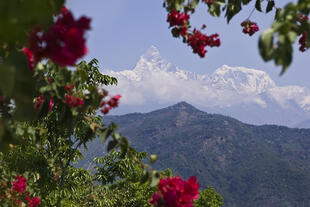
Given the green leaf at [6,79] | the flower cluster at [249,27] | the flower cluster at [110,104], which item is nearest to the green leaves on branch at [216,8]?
the flower cluster at [249,27]

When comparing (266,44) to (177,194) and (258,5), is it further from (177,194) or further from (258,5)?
(258,5)

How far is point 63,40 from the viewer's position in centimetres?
136

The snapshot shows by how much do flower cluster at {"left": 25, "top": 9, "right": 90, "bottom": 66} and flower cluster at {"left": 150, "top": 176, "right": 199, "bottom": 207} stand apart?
122 centimetres

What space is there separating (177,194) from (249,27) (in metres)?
2.67

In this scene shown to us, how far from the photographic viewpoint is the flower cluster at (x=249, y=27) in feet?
13.3

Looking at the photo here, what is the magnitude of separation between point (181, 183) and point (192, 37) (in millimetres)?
1697

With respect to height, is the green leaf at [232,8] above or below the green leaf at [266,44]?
above

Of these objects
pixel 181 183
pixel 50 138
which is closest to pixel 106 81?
pixel 50 138

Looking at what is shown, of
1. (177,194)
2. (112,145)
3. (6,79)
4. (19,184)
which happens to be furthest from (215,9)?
(19,184)

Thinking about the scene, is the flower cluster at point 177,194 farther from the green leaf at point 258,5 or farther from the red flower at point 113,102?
the green leaf at point 258,5

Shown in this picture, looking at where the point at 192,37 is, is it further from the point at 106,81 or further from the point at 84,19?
the point at 106,81

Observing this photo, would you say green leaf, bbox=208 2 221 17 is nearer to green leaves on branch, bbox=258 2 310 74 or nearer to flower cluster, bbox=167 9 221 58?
flower cluster, bbox=167 9 221 58

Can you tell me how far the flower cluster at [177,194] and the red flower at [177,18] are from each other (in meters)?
1.73

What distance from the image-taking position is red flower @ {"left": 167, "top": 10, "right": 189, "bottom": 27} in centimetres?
330
